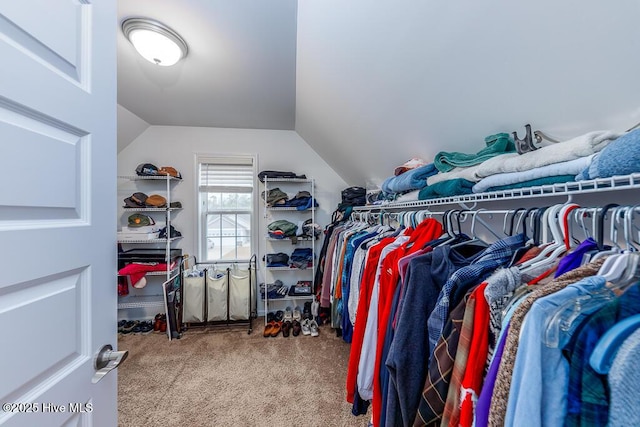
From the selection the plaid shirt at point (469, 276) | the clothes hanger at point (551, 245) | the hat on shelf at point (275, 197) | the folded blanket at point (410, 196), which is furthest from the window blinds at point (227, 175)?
the clothes hanger at point (551, 245)

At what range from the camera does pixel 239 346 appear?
7.58ft

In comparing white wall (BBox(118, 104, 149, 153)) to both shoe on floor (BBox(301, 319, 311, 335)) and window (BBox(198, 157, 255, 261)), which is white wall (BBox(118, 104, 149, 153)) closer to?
window (BBox(198, 157, 255, 261))

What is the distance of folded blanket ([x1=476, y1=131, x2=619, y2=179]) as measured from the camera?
0.62m

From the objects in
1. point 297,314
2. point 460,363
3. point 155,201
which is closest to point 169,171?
point 155,201

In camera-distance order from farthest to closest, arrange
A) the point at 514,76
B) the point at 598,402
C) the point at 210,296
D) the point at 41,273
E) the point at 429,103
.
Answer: the point at 210,296 → the point at 429,103 → the point at 514,76 → the point at 41,273 → the point at 598,402

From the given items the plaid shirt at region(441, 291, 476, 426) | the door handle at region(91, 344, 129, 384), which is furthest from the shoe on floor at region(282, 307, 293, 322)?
the plaid shirt at region(441, 291, 476, 426)

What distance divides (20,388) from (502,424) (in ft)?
2.90

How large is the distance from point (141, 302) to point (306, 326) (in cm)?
188

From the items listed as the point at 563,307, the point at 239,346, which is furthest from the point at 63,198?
the point at 239,346

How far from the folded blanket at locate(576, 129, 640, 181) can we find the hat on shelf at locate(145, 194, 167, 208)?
314cm

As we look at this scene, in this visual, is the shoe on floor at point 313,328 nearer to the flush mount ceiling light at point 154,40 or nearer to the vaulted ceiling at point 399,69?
the vaulted ceiling at point 399,69

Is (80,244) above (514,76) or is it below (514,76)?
below

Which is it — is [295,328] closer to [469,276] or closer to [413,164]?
[413,164]

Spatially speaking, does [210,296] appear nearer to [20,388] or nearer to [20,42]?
[20,388]
